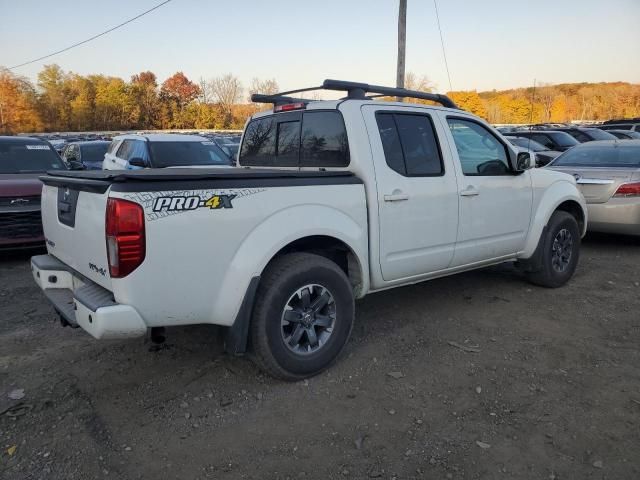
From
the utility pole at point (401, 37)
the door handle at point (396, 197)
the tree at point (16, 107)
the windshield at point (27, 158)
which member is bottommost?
the door handle at point (396, 197)

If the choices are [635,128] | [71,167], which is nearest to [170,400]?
[71,167]

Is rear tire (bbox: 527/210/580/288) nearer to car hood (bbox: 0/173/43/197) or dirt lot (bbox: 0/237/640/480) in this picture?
dirt lot (bbox: 0/237/640/480)

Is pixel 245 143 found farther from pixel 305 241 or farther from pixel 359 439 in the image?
pixel 359 439

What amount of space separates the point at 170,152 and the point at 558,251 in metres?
6.86

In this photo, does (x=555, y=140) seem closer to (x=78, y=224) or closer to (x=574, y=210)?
(x=574, y=210)

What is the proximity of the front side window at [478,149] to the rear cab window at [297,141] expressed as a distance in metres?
1.20

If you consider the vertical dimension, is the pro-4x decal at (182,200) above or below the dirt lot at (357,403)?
above

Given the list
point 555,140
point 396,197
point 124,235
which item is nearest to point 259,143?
point 396,197

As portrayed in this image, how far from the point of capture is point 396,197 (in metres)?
3.95

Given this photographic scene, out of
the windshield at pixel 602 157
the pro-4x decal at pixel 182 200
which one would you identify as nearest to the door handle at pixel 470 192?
the pro-4x decal at pixel 182 200

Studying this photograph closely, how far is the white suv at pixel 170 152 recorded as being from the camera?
30.3 feet

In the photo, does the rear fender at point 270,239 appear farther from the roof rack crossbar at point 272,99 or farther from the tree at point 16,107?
the tree at point 16,107

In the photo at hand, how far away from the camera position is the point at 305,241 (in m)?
3.65

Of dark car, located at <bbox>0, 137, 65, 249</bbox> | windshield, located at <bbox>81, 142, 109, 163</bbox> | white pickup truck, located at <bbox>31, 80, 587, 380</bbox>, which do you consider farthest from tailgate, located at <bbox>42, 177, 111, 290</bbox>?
windshield, located at <bbox>81, 142, 109, 163</bbox>
